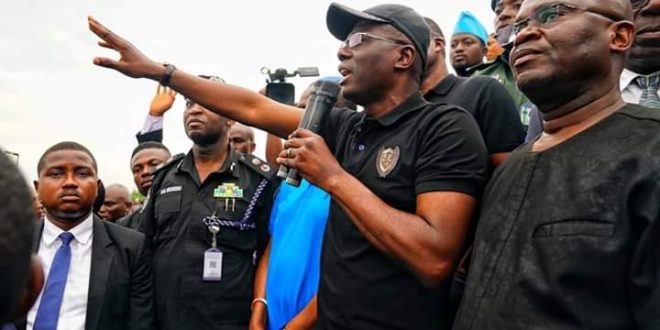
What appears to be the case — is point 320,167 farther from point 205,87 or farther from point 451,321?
point 205,87

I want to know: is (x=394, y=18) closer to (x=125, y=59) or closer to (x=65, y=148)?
(x=125, y=59)

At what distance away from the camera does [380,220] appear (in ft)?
7.77

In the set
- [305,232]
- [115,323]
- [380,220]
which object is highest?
[380,220]

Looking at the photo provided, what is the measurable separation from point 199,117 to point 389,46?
206 centimetres

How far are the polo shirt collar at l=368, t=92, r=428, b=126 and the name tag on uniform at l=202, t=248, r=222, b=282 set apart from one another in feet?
5.54

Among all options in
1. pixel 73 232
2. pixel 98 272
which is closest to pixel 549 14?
pixel 98 272

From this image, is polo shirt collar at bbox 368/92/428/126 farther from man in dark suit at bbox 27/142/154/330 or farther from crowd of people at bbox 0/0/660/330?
man in dark suit at bbox 27/142/154/330

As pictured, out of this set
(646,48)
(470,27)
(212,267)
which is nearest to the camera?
(646,48)

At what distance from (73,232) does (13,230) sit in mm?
3017

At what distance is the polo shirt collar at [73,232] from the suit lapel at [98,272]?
39 millimetres

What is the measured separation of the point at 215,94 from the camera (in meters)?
3.44

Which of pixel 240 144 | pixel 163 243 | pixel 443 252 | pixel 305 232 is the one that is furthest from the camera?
pixel 240 144

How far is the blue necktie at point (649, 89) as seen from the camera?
101 inches

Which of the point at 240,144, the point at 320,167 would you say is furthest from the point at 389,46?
the point at 240,144
